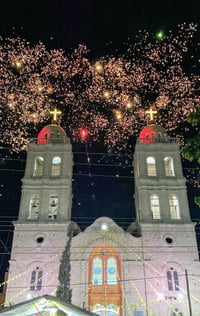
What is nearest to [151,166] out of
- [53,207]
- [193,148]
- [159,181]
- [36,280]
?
[159,181]

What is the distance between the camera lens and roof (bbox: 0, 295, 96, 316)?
7.34 m

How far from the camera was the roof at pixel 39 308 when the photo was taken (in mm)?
7340

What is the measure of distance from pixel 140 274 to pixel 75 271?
18.7ft

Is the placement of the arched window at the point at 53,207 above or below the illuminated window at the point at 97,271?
above

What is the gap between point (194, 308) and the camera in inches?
1120

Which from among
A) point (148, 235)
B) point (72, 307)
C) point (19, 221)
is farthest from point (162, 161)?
point (72, 307)

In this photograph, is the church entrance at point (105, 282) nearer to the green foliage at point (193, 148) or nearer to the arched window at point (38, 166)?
the arched window at point (38, 166)

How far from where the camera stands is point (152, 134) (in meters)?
37.8

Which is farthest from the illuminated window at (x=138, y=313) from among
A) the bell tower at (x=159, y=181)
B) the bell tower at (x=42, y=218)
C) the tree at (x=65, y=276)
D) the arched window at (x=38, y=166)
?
the arched window at (x=38, y=166)

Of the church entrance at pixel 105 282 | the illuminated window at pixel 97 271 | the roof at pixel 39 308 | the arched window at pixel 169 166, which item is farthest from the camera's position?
the arched window at pixel 169 166

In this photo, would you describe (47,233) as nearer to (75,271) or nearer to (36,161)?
(75,271)

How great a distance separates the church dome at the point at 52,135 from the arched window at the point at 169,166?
36.4 ft

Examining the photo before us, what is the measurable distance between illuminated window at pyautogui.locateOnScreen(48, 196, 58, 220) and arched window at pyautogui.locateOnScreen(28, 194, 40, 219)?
1239mm

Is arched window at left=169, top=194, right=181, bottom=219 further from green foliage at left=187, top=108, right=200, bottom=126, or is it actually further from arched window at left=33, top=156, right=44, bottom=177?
green foliage at left=187, top=108, right=200, bottom=126
